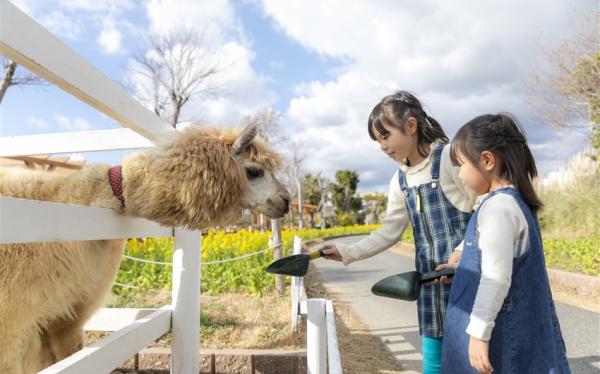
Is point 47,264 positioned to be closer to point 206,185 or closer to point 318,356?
point 206,185

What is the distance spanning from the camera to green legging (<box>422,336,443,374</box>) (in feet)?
7.32

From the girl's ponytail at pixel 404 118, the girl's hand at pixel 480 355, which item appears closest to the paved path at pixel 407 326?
the girl's ponytail at pixel 404 118

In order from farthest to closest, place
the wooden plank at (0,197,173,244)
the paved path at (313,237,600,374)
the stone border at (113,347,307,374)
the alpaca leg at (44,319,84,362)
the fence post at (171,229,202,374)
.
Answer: the paved path at (313,237,600,374) < the stone border at (113,347,307,374) < the fence post at (171,229,202,374) < the alpaca leg at (44,319,84,362) < the wooden plank at (0,197,173,244)

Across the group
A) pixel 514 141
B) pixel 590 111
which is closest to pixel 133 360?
pixel 514 141

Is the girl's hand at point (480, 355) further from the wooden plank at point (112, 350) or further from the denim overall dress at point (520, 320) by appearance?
the wooden plank at point (112, 350)

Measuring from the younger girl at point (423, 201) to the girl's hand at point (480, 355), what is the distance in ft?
2.01

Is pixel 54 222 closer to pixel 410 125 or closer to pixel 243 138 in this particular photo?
pixel 243 138

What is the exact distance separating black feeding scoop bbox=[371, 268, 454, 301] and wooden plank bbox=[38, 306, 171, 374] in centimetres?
128

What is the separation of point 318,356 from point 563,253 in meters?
9.25

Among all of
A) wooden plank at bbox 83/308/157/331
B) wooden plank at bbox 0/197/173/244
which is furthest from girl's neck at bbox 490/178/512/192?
wooden plank at bbox 83/308/157/331

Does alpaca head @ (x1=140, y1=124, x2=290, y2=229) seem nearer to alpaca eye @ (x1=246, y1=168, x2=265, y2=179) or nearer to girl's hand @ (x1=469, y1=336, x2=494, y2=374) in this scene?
alpaca eye @ (x1=246, y1=168, x2=265, y2=179)

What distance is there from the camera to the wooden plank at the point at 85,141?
8.34 ft

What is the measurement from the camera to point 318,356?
1.80 meters

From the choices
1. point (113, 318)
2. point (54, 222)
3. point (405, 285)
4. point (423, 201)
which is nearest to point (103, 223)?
point (54, 222)
